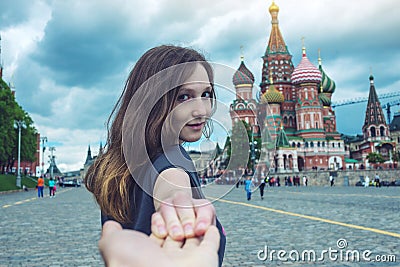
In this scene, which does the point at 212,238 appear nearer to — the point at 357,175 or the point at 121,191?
the point at 121,191

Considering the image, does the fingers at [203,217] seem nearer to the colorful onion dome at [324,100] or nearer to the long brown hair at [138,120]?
the long brown hair at [138,120]

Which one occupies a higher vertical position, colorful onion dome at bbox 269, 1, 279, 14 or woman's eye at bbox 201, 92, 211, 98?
colorful onion dome at bbox 269, 1, 279, 14

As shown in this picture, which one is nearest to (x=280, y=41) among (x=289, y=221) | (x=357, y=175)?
(x=357, y=175)

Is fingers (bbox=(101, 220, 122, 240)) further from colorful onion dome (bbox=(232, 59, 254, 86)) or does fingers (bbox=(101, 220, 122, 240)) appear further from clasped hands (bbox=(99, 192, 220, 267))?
colorful onion dome (bbox=(232, 59, 254, 86))

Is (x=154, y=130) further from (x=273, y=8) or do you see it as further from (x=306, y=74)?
(x=273, y=8)

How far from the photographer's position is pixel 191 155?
1483 mm

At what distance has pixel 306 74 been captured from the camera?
80750 mm

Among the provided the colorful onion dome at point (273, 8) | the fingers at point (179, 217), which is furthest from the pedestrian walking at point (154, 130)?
the colorful onion dome at point (273, 8)

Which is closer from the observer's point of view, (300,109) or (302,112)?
(302,112)

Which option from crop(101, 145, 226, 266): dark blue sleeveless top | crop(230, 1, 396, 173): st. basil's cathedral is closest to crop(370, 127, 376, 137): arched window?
crop(230, 1, 396, 173): st. basil's cathedral

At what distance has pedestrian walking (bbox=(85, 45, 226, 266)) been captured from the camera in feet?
4.09

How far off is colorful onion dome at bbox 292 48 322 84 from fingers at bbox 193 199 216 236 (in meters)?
82.3

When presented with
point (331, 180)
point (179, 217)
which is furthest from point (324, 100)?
point (179, 217)

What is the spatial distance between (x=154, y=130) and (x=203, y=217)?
662mm
